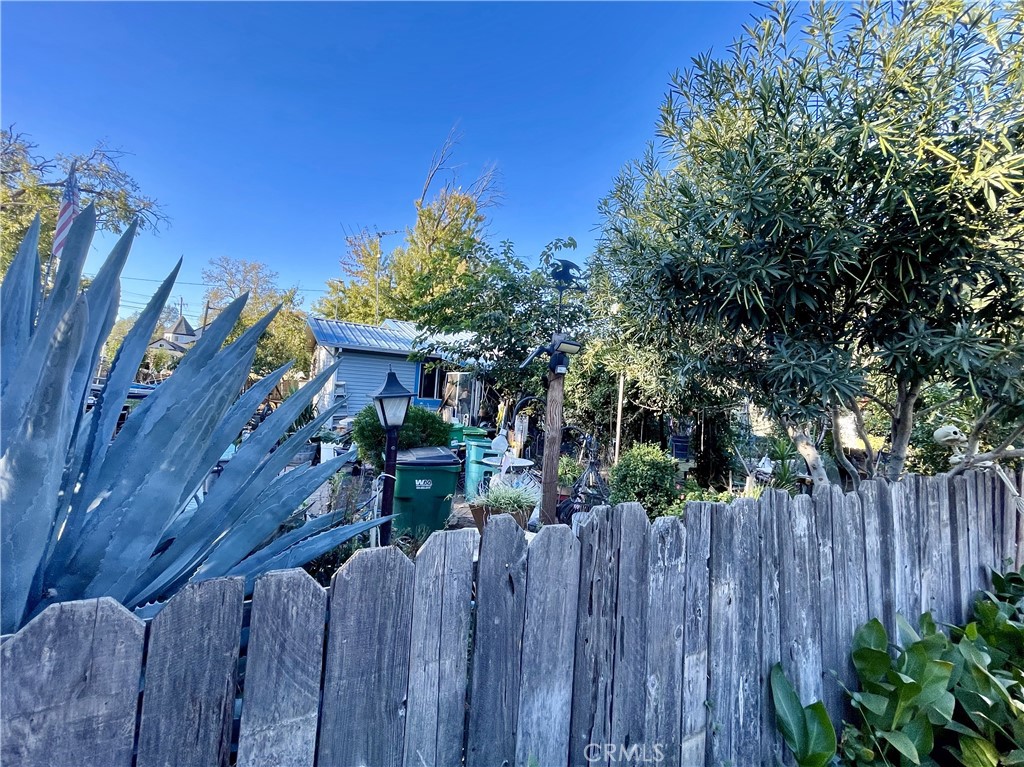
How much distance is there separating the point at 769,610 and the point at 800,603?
17 centimetres

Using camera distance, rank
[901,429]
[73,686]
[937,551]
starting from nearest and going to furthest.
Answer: [73,686], [937,551], [901,429]

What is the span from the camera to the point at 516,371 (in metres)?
7.99

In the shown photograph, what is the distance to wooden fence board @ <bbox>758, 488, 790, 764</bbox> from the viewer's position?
1553 mm

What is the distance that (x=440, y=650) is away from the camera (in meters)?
1.08

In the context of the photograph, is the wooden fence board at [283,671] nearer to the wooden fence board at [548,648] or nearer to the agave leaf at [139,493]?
the agave leaf at [139,493]

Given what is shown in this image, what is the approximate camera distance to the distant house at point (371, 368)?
40.5 ft

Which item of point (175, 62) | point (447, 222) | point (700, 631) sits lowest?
point (700, 631)

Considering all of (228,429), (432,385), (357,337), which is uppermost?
(357,337)

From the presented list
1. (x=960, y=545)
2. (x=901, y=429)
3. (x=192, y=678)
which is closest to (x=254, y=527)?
(x=192, y=678)

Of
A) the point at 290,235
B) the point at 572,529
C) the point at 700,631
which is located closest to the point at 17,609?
the point at 572,529

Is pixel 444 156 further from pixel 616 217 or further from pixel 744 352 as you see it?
pixel 744 352

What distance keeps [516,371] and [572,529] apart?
22.1 ft

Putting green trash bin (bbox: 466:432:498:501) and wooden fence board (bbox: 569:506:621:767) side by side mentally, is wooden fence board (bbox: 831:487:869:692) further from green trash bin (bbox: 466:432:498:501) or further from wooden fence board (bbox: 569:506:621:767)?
green trash bin (bbox: 466:432:498:501)

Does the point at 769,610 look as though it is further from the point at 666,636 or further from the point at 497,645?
the point at 497,645
